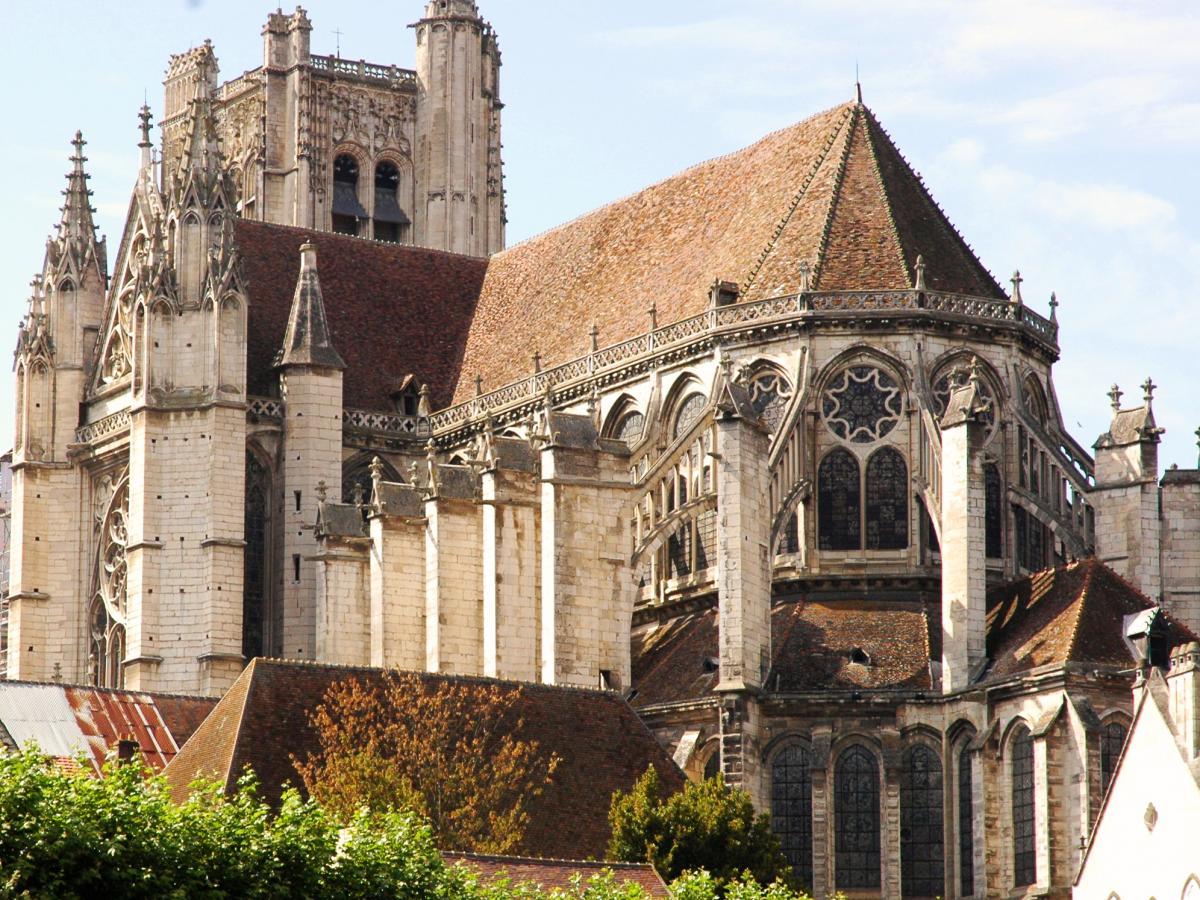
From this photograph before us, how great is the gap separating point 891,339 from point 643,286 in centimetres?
824

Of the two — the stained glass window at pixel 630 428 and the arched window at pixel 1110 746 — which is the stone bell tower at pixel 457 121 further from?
the arched window at pixel 1110 746

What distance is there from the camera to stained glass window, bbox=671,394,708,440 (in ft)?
200

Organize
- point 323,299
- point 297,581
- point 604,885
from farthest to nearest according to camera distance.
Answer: point 323,299, point 297,581, point 604,885

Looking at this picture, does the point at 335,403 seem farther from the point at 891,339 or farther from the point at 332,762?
the point at 332,762

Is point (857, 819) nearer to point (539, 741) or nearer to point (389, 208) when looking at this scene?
point (539, 741)

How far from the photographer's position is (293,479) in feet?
216

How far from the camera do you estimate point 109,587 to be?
68000 millimetres

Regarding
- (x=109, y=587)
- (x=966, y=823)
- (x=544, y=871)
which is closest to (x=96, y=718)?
(x=966, y=823)

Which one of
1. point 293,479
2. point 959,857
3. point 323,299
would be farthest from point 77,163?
point 959,857

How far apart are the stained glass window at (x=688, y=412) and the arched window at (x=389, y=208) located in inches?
938

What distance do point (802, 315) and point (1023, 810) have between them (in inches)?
448

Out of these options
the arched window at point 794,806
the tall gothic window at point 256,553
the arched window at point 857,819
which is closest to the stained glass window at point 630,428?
the tall gothic window at point 256,553

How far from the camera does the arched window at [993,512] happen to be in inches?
2309

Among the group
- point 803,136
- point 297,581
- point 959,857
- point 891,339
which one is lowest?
point 959,857
